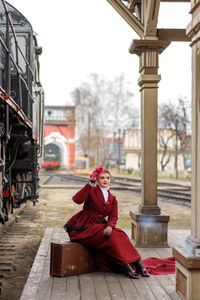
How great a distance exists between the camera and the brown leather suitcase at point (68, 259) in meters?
4.61

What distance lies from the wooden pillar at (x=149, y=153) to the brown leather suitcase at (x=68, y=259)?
5.82 feet

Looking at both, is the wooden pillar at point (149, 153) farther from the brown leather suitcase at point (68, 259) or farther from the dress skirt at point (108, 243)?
the brown leather suitcase at point (68, 259)

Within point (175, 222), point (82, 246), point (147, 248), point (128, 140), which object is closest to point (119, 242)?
point (82, 246)

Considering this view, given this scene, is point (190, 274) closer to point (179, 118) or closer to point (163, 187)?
point (163, 187)

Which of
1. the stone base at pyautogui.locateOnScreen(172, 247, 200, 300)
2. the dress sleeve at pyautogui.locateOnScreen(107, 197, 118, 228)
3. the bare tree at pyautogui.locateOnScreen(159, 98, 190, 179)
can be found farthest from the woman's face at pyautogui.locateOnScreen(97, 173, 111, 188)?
the bare tree at pyautogui.locateOnScreen(159, 98, 190, 179)

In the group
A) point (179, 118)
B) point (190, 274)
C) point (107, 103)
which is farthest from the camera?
point (107, 103)

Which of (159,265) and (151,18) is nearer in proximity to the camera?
(159,265)

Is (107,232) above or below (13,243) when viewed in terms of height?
above

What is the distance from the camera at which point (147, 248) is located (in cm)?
632

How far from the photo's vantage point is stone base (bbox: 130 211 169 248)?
21.0ft

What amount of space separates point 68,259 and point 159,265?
44.9 inches

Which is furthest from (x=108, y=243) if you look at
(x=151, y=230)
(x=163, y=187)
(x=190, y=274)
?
(x=163, y=187)

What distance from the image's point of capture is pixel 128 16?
258 inches

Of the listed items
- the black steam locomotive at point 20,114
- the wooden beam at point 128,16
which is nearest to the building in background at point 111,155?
the black steam locomotive at point 20,114
